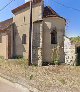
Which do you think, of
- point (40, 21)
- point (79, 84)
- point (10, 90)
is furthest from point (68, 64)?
point (10, 90)

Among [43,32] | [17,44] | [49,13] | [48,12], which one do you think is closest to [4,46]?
[17,44]

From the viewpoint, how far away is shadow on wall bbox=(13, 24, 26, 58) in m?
30.3

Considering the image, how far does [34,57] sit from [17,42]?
7.08 meters

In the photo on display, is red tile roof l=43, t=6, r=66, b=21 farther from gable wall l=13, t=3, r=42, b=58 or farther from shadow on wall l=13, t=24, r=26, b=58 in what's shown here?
shadow on wall l=13, t=24, r=26, b=58

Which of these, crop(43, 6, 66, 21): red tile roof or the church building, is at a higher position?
crop(43, 6, 66, 21): red tile roof

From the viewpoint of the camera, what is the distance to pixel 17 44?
31.2 metres

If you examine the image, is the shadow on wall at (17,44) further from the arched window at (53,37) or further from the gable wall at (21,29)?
the arched window at (53,37)

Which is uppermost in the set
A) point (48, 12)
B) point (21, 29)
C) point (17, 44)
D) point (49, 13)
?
point (48, 12)

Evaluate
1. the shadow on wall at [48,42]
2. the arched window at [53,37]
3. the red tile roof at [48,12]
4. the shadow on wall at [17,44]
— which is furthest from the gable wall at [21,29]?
the arched window at [53,37]

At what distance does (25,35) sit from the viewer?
29.8 m

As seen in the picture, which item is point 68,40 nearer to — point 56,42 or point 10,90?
point 56,42

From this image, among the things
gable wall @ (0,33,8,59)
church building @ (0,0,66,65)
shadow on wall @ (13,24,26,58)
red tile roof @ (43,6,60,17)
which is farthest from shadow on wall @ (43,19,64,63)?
gable wall @ (0,33,8,59)

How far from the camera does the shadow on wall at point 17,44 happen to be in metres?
30.3

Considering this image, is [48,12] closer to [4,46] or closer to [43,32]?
[43,32]
